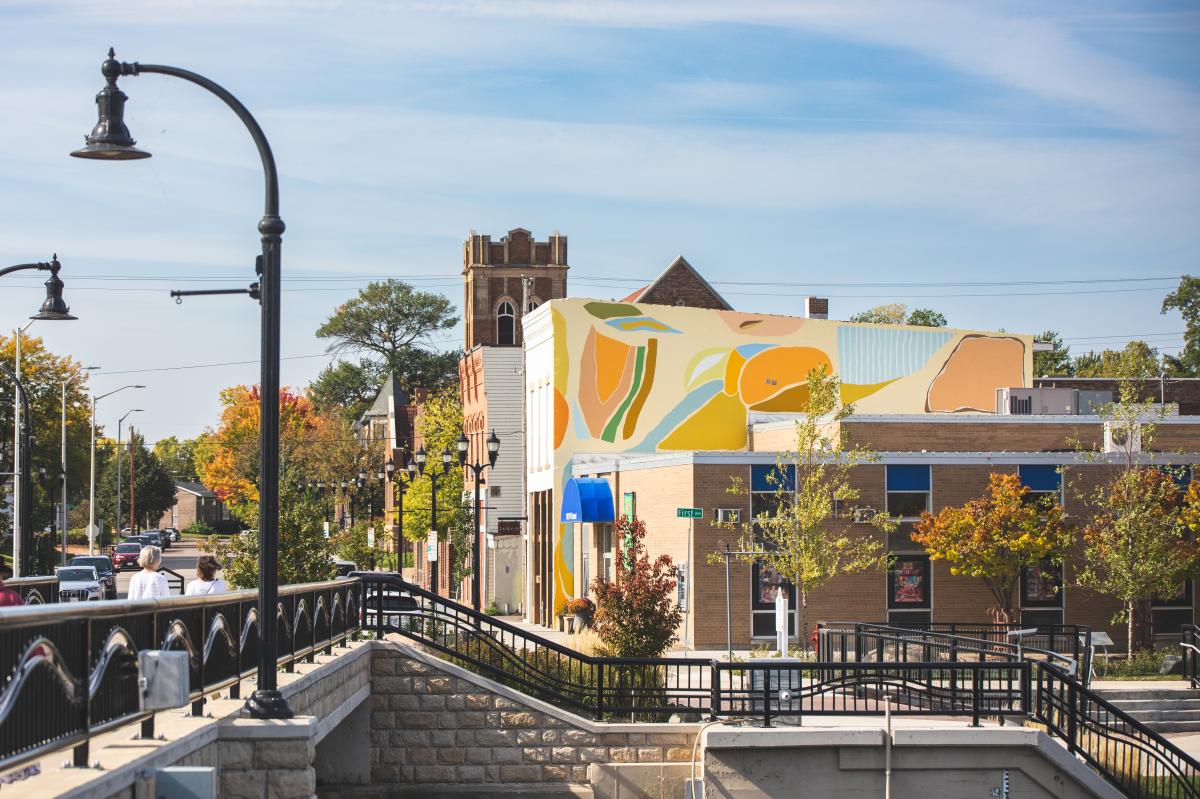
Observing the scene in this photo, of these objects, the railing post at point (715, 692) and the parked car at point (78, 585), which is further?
the parked car at point (78, 585)

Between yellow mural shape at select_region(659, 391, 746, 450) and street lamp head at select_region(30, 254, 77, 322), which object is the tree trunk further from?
street lamp head at select_region(30, 254, 77, 322)

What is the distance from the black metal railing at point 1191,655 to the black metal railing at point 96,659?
73.8 ft

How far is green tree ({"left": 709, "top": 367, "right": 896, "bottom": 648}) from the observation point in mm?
34625

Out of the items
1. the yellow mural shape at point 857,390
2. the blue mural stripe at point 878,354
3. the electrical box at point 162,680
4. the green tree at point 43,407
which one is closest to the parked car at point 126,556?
the green tree at point 43,407

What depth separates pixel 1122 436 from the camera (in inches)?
1467

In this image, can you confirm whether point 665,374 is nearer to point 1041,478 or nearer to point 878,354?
point 878,354

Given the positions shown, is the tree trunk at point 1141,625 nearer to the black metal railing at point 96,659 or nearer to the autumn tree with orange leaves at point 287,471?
the autumn tree with orange leaves at point 287,471

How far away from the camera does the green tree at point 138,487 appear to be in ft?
376

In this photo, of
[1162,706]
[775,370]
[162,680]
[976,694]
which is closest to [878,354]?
[775,370]

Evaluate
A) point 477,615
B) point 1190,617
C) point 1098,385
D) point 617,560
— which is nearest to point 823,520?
point 617,560

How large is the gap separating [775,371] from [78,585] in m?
23.7

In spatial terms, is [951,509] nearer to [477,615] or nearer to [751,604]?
[751,604]

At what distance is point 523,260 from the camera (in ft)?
255

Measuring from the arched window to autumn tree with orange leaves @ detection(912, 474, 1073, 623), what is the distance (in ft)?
143
